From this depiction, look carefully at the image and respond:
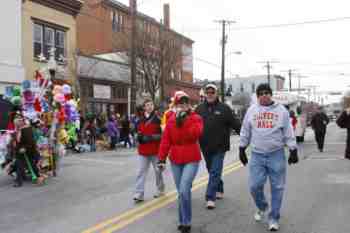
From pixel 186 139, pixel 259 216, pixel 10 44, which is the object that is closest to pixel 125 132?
pixel 10 44

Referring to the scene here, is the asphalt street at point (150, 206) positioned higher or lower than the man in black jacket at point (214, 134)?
lower

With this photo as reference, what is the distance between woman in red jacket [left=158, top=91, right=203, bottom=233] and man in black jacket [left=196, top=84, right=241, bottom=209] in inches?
47.7

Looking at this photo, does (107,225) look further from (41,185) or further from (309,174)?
(309,174)

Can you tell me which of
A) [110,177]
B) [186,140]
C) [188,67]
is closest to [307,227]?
[186,140]

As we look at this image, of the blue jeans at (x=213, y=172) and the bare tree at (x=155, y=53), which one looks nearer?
the blue jeans at (x=213, y=172)

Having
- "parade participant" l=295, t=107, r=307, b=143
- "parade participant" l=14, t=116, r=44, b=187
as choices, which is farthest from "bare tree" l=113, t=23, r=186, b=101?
"parade participant" l=14, t=116, r=44, b=187

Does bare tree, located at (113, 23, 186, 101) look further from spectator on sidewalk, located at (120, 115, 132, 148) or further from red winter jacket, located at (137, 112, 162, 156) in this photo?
red winter jacket, located at (137, 112, 162, 156)

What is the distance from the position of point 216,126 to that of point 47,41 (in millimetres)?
19777

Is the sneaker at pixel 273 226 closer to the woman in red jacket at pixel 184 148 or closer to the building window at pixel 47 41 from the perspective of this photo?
the woman in red jacket at pixel 184 148

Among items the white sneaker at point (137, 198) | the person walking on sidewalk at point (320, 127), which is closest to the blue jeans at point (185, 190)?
the white sneaker at point (137, 198)

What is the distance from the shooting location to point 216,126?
748 centimetres

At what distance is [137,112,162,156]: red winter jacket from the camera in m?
8.12

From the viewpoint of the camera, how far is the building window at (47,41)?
24672 millimetres

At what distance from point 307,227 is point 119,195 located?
12.3 feet
